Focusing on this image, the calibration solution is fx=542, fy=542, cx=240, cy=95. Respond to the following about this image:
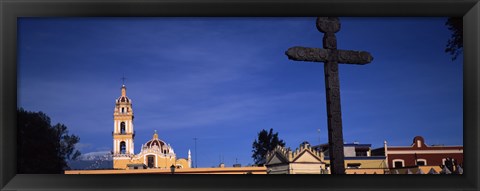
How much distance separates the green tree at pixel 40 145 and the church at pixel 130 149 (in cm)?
24

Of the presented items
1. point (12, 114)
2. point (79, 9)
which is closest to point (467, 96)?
point (79, 9)

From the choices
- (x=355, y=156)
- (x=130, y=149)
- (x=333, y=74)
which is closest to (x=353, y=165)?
(x=355, y=156)

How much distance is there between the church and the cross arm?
32.8 inches

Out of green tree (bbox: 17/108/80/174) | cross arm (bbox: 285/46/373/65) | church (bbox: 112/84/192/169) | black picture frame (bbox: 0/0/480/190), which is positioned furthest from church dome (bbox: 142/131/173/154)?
black picture frame (bbox: 0/0/480/190)

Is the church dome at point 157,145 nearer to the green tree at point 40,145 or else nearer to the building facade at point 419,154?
the green tree at point 40,145

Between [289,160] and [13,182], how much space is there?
58.9 inches

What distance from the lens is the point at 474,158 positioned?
196 centimetres

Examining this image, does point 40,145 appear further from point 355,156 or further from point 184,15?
point 355,156

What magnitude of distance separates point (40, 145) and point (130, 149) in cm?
70

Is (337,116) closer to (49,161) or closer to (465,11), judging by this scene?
(465,11)

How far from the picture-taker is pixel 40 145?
→ 7.76 ft

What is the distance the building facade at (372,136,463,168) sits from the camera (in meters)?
2.43

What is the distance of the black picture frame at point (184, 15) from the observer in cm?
185

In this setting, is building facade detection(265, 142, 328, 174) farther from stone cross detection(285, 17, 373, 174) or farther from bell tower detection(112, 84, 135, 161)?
bell tower detection(112, 84, 135, 161)
